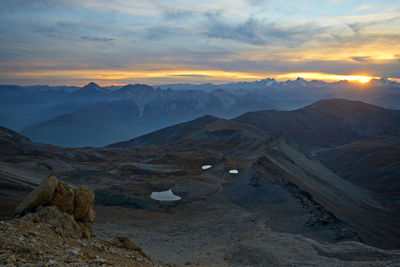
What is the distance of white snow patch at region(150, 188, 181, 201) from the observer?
1697 inches

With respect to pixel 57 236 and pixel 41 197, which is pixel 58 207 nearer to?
pixel 41 197

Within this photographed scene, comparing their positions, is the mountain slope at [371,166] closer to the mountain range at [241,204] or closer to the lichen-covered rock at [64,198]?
the mountain range at [241,204]

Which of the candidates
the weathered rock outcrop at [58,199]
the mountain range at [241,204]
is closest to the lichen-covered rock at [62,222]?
the weathered rock outcrop at [58,199]

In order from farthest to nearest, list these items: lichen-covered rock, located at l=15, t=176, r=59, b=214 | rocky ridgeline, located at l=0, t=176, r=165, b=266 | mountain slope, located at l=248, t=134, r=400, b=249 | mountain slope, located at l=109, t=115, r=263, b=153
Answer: mountain slope, located at l=109, t=115, r=263, b=153 < mountain slope, located at l=248, t=134, r=400, b=249 < lichen-covered rock, located at l=15, t=176, r=59, b=214 < rocky ridgeline, located at l=0, t=176, r=165, b=266

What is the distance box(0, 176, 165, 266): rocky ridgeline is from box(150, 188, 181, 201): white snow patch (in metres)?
25.9

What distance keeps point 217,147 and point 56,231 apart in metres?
101

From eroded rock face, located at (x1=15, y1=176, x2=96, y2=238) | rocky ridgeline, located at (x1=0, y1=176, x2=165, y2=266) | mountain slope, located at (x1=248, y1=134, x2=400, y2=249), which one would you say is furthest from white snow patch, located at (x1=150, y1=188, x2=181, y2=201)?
eroded rock face, located at (x1=15, y1=176, x2=96, y2=238)

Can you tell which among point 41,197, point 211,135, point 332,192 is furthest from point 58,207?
point 211,135

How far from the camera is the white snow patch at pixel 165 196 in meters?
43.1

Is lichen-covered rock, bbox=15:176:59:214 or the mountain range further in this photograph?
the mountain range

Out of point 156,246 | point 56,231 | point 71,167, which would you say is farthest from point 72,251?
point 71,167

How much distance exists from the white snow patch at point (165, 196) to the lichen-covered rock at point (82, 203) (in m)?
26.0

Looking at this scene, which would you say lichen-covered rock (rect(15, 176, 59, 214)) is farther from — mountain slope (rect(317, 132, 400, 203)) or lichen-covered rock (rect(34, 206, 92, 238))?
mountain slope (rect(317, 132, 400, 203))

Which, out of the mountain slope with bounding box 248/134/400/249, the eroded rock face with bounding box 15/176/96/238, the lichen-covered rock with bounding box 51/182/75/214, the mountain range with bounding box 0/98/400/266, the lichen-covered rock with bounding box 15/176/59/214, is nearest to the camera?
the eroded rock face with bounding box 15/176/96/238
